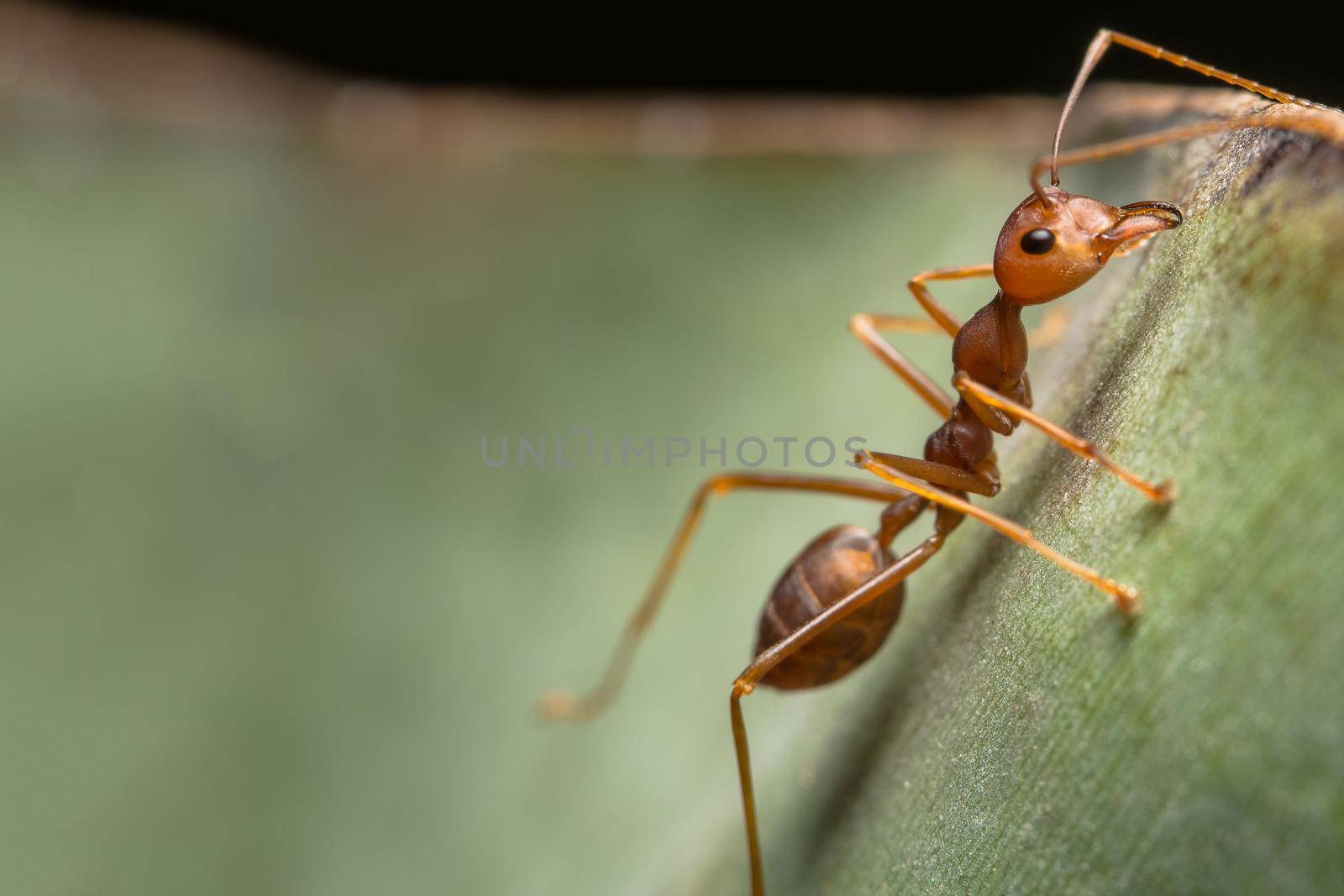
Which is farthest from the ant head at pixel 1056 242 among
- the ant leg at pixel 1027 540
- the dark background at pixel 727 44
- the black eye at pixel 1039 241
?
the dark background at pixel 727 44

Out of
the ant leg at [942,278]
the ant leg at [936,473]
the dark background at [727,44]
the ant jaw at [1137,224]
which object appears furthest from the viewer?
the dark background at [727,44]

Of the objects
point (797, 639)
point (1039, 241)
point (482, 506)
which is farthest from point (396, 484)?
point (1039, 241)

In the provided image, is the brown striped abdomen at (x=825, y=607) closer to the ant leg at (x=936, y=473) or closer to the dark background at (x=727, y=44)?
the ant leg at (x=936, y=473)

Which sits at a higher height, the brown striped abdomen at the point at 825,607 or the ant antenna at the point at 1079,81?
the ant antenna at the point at 1079,81

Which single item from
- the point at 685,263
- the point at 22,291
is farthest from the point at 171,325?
the point at 685,263

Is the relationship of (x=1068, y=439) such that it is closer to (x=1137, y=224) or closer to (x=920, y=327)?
(x=1137, y=224)

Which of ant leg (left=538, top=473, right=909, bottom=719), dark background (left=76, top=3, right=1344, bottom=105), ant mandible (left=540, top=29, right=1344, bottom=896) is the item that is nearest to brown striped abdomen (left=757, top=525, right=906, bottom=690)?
ant mandible (left=540, top=29, right=1344, bottom=896)

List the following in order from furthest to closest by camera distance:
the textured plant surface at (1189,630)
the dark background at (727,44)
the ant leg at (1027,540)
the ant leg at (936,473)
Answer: the dark background at (727,44), the ant leg at (936,473), the ant leg at (1027,540), the textured plant surface at (1189,630)
